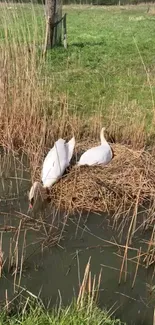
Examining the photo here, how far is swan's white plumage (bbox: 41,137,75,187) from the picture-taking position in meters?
5.38

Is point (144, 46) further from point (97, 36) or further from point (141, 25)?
point (141, 25)

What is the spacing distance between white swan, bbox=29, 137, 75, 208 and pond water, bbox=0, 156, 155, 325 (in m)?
0.18

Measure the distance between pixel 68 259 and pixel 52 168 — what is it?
4.45ft

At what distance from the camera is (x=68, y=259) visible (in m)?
4.25

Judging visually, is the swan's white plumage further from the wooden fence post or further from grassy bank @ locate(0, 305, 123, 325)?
the wooden fence post

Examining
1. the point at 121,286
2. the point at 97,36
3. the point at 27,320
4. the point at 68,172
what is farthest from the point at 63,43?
the point at 27,320

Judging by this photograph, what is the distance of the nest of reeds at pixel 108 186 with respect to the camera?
521 cm

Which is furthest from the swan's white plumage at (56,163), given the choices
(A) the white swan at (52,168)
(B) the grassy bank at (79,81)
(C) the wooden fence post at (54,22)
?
(C) the wooden fence post at (54,22)

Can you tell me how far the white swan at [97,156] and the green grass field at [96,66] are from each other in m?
0.81

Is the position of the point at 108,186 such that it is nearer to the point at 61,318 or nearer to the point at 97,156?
the point at 97,156

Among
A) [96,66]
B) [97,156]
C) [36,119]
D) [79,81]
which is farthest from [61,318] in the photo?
[96,66]

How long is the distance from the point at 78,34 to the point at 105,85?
730 cm

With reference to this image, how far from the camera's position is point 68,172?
5.66m

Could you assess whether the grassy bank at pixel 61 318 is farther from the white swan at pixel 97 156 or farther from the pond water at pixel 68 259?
the white swan at pixel 97 156
